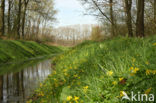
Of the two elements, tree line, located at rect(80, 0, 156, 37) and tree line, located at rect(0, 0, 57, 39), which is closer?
tree line, located at rect(80, 0, 156, 37)

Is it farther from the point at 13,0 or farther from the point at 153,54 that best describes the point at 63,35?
the point at 153,54

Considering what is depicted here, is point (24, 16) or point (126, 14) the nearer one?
point (126, 14)

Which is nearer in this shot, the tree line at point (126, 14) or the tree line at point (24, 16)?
the tree line at point (126, 14)

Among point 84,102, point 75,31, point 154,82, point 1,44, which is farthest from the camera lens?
point 75,31

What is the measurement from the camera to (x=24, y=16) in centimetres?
2067

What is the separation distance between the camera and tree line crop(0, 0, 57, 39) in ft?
63.4

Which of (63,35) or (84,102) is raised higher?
(63,35)

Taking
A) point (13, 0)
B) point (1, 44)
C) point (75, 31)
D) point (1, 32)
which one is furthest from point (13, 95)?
point (75, 31)

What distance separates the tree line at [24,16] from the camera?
19.3 m

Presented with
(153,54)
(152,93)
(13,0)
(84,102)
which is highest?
(13,0)

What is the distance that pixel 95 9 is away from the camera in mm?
10039

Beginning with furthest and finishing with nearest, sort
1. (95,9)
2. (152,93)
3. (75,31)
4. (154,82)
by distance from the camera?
(75,31), (95,9), (154,82), (152,93)

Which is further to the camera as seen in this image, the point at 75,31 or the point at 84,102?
the point at 75,31

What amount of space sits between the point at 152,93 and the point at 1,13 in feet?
58.2
